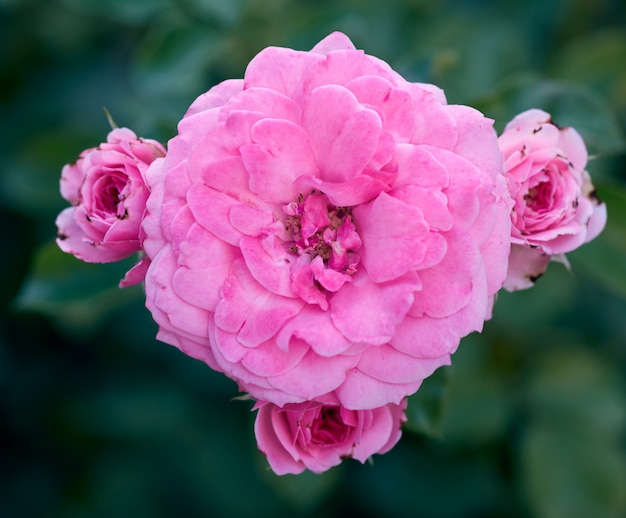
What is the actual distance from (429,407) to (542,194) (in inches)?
17.3

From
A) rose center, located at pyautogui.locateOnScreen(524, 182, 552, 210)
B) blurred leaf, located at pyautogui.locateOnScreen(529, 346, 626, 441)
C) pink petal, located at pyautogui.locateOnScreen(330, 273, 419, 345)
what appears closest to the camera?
pink petal, located at pyautogui.locateOnScreen(330, 273, 419, 345)

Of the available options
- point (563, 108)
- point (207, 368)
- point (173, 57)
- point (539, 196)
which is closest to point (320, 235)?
point (539, 196)

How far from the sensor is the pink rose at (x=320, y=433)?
112cm

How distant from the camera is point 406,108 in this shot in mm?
1076

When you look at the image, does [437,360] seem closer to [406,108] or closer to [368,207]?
[368,207]

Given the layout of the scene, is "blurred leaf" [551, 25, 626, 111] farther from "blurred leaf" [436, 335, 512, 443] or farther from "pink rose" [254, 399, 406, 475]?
"pink rose" [254, 399, 406, 475]

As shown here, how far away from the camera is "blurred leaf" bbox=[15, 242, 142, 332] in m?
1.59

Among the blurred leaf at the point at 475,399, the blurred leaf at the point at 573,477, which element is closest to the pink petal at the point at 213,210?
the blurred leaf at the point at 475,399

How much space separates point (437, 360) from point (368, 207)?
254 millimetres

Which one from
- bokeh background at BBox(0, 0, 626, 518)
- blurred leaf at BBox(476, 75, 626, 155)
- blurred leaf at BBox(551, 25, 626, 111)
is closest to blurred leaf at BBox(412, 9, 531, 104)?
bokeh background at BBox(0, 0, 626, 518)

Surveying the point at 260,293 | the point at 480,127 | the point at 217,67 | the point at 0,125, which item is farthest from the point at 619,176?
the point at 0,125

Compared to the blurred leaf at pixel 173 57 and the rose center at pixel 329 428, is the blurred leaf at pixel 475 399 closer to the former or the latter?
the rose center at pixel 329 428

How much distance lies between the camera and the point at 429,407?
4.44 feet

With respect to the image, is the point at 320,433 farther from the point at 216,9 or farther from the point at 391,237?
the point at 216,9
